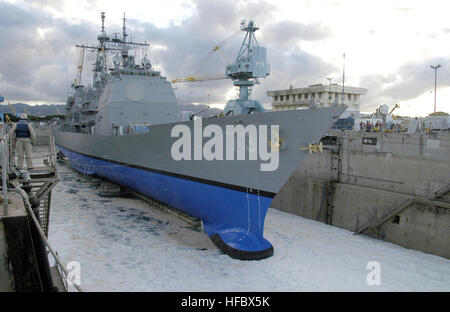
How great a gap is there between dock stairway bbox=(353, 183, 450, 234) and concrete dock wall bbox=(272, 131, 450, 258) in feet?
0.08

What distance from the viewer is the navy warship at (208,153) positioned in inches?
283

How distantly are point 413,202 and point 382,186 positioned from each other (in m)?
1.30

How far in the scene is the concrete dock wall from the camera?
8703 millimetres

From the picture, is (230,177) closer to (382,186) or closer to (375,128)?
(382,186)

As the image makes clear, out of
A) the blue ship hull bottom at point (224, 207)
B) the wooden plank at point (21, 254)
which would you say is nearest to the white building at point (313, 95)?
the blue ship hull bottom at point (224, 207)

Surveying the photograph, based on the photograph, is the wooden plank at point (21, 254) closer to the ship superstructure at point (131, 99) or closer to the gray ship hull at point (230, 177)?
the gray ship hull at point (230, 177)

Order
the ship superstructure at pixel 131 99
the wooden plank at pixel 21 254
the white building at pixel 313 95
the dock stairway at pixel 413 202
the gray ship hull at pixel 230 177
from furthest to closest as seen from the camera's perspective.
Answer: the white building at pixel 313 95
the ship superstructure at pixel 131 99
the dock stairway at pixel 413 202
the gray ship hull at pixel 230 177
the wooden plank at pixel 21 254

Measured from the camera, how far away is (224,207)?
813cm

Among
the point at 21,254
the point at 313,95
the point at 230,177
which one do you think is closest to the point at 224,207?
the point at 230,177

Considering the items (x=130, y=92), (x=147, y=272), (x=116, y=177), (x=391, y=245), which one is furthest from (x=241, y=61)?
(x=147, y=272)

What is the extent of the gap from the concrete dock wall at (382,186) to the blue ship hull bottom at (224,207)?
4128 mm

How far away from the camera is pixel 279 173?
718 centimetres

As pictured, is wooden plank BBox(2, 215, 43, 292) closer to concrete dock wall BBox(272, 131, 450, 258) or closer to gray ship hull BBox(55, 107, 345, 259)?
gray ship hull BBox(55, 107, 345, 259)
